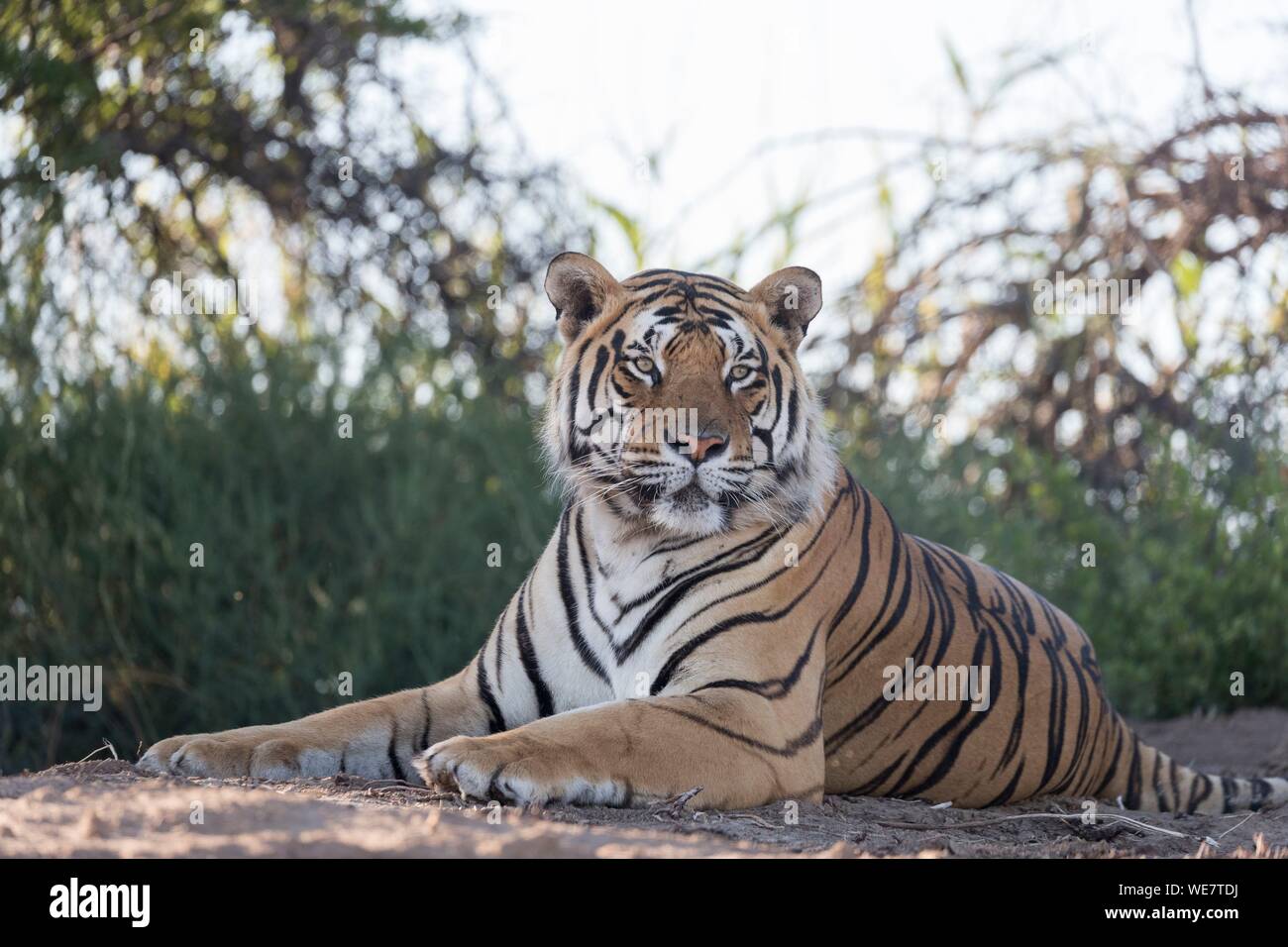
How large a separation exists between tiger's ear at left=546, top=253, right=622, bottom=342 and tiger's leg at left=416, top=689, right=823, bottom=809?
1348 millimetres

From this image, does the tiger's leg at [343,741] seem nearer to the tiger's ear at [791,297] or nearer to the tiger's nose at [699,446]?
the tiger's nose at [699,446]

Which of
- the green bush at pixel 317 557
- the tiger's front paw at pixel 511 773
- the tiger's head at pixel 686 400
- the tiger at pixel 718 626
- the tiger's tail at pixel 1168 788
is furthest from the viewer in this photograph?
the green bush at pixel 317 557

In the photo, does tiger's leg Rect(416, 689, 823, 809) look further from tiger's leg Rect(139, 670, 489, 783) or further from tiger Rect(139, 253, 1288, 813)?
tiger's leg Rect(139, 670, 489, 783)

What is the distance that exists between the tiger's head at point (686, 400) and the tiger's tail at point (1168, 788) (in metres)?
1.71

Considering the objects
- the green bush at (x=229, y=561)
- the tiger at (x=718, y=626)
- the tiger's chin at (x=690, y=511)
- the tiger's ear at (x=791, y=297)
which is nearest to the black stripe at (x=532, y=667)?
the tiger at (x=718, y=626)

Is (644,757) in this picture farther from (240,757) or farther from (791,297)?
(791,297)

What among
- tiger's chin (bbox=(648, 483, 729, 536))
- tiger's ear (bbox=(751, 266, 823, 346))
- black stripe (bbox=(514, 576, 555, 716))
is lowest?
black stripe (bbox=(514, 576, 555, 716))

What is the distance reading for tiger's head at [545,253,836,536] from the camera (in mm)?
4168

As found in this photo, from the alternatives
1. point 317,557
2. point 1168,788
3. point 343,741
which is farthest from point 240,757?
point 317,557

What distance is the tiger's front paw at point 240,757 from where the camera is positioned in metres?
4.01

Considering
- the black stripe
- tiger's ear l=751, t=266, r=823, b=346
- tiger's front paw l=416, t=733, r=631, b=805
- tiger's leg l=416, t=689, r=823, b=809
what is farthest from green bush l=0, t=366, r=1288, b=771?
tiger's front paw l=416, t=733, r=631, b=805
